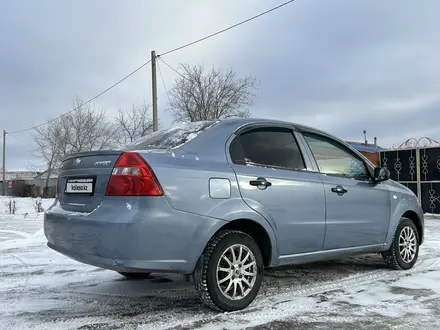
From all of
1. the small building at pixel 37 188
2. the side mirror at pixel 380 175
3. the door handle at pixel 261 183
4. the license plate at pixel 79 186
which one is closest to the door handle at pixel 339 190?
the side mirror at pixel 380 175

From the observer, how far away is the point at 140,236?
130 inches

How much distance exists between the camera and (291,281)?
4.99 m

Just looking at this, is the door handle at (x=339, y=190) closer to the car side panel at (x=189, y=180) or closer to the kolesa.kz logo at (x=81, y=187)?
the car side panel at (x=189, y=180)

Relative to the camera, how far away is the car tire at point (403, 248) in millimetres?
5516

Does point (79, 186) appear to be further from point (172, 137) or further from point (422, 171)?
point (422, 171)

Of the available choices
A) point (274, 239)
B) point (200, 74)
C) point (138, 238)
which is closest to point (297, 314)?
point (274, 239)

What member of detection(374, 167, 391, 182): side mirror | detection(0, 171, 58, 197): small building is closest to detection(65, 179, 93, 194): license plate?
detection(374, 167, 391, 182): side mirror

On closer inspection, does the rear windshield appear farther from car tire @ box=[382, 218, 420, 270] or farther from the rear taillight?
car tire @ box=[382, 218, 420, 270]

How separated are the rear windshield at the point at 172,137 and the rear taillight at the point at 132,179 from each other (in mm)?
485

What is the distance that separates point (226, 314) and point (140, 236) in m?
1.07

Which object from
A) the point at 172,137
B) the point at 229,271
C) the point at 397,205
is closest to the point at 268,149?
the point at 172,137

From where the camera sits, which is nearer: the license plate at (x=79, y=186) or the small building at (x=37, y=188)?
the license plate at (x=79, y=186)

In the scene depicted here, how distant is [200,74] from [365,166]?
26.3 m

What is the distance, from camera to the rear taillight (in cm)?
338
